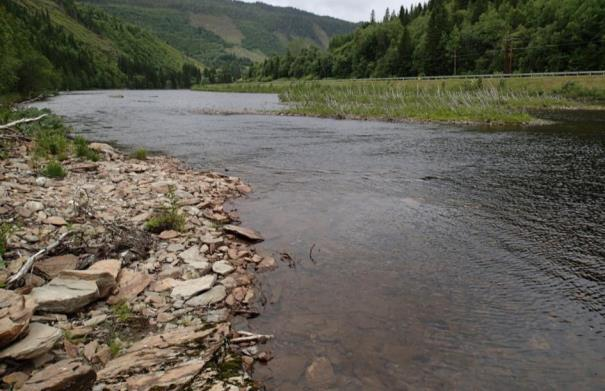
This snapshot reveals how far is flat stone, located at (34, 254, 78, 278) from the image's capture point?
24.6ft

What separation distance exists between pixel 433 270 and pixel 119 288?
646cm

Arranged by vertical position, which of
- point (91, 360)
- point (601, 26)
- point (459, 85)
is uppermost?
point (601, 26)

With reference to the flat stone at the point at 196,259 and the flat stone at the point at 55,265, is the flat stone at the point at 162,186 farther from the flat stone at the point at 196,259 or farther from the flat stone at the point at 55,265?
the flat stone at the point at 55,265

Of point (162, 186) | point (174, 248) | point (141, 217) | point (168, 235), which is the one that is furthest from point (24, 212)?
point (162, 186)

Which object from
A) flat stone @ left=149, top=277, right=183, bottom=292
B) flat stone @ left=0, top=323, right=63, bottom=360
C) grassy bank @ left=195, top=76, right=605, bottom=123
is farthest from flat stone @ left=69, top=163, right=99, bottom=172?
grassy bank @ left=195, top=76, right=605, bottom=123

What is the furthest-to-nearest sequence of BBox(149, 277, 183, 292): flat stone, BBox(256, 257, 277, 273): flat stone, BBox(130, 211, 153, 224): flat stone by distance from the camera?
BBox(130, 211, 153, 224): flat stone, BBox(256, 257, 277, 273): flat stone, BBox(149, 277, 183, 292): flat stone

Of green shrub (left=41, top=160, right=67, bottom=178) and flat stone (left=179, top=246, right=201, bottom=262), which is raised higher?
green shrub (left=41, top=160, right=67, bottom=178)

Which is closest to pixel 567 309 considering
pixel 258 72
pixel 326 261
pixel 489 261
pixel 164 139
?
pixel 489 261

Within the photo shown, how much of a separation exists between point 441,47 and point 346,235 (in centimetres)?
11076

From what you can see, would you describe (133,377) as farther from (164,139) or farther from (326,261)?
(164,139)

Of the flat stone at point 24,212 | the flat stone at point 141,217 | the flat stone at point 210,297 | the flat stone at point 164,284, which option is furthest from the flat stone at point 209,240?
the flat stone at point 24,212

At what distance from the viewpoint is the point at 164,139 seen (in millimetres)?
30109

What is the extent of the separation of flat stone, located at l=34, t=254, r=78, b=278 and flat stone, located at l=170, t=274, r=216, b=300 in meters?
2.00

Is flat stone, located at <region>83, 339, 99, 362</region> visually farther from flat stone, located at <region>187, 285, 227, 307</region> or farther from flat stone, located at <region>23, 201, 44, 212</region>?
flat stone, located at <region>23, 201, 44, 212</region>
